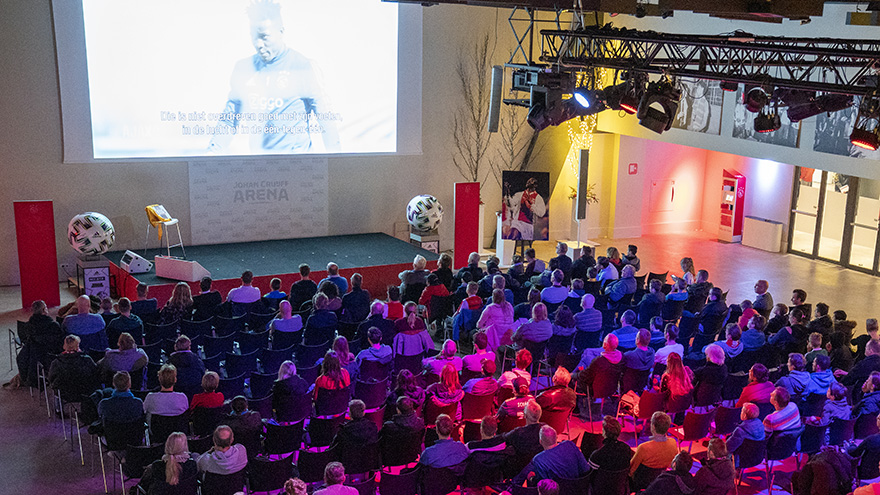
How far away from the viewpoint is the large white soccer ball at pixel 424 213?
1436 cm

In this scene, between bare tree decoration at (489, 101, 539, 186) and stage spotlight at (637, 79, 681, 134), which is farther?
bare tree decoration at (489, 101, 539, 186)

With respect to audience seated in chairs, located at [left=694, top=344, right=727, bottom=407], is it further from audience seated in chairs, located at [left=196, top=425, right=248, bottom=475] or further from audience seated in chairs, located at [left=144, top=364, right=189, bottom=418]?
audience seated in chairs, located at [left=144, top=364, right=189, bottom=418]

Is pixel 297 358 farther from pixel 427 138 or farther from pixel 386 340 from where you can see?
pixel 427 138

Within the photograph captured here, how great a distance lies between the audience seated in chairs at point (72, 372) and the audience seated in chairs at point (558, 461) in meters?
4.10

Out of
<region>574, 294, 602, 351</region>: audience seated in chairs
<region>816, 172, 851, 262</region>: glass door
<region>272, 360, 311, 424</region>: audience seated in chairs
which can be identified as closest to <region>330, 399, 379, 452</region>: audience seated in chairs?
<region>272, 360, 311, 424</region>: audience seated in chairs

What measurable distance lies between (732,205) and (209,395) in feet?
43.1

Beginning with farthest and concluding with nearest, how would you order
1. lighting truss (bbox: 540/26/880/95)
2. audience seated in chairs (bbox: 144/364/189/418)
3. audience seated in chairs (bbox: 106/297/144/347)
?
audience seated in chairs (bbox: 106/297/144/347), lighting truss (bbox: 540/26/880/95), audience seated in chairs (bbox: 144/364/189/418)

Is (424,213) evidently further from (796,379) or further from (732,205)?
(796,379)

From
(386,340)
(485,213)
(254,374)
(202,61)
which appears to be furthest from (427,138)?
(254,374)

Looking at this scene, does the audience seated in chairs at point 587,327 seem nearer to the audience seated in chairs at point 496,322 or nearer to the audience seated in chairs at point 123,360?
the audience seated in chairs at point 496,322

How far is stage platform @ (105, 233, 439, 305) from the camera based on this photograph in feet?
39.1

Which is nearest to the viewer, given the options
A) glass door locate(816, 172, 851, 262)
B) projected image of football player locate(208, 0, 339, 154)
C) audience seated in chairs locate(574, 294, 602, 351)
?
audience seated in chairs locate(574, 294, 602, 351)

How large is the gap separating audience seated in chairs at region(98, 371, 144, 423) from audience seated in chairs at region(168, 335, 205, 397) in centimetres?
70

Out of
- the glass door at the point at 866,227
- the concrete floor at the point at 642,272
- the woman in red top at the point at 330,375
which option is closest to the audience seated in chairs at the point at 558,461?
the woman in red top at the point at 330,375
